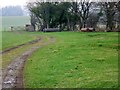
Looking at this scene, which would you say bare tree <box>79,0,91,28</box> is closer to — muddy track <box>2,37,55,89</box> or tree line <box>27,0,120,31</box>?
tree line <box>27,0,120,31</box>

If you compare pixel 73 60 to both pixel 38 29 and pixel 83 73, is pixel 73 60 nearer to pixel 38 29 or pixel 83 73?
pixel 83 73

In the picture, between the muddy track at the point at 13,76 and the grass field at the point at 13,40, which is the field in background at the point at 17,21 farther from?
the muddy track at the point at 13,76

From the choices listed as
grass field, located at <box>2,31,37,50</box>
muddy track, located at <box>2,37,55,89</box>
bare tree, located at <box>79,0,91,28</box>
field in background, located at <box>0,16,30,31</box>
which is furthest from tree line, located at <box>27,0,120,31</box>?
muddy track, located at <box>2,37,55,89</box>

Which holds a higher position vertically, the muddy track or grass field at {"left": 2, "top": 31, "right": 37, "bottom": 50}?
grass field at {"left": 2, "top": 31, "right": 37, "bottom": 50}

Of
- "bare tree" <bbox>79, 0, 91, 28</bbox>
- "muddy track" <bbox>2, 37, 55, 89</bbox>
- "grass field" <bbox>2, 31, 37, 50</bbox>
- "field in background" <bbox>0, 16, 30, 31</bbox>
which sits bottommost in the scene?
"muddy track" <bbox>2, 37, 55, 89</bbox>

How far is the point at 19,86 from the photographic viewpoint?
7383mm

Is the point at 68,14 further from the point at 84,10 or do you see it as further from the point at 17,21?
the point at 17,21

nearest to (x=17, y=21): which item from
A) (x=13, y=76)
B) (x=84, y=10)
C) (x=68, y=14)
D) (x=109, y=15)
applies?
(x=68, y=14)

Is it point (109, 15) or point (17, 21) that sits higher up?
point (109, 15)

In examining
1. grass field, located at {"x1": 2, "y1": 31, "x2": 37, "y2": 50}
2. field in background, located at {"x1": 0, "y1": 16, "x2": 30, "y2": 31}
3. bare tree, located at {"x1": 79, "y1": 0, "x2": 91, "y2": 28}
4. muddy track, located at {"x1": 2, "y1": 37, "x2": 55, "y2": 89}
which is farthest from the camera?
field in background, located at {"x1": 0, "y1": 16, "x2": 30, "y2": 31}

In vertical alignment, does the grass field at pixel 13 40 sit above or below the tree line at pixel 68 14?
below

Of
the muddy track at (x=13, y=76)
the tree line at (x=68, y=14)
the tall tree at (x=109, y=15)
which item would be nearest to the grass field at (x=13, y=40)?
the muddy track at (x=13, y=76)

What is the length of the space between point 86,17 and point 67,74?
34.8 meters

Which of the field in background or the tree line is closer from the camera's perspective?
the tree line
